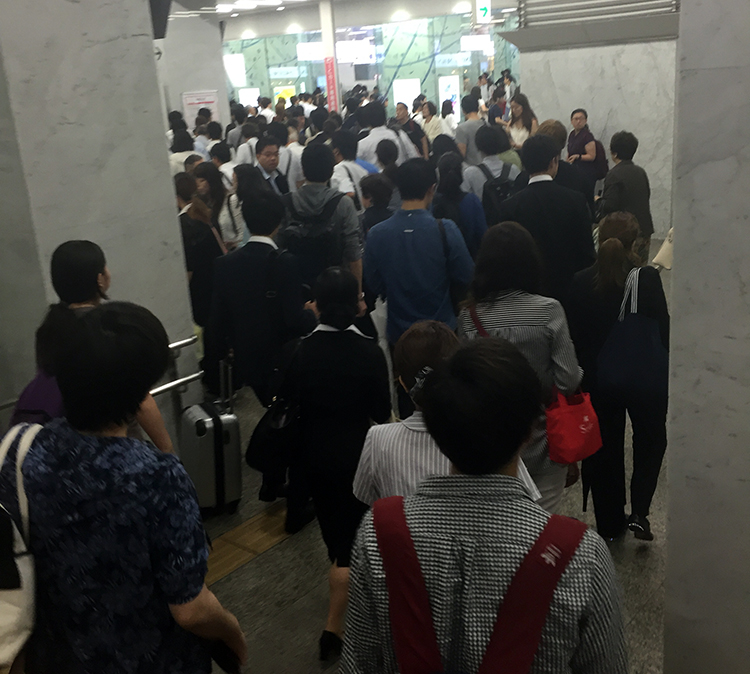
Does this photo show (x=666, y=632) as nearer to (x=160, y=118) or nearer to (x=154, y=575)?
(x=154, y=575)

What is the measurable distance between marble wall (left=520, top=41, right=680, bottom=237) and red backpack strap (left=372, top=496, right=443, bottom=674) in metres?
8.92

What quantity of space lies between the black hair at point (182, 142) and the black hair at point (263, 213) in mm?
4144

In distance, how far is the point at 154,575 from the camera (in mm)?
1646

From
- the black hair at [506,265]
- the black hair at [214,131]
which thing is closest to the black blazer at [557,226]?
the black hair at [506,265]

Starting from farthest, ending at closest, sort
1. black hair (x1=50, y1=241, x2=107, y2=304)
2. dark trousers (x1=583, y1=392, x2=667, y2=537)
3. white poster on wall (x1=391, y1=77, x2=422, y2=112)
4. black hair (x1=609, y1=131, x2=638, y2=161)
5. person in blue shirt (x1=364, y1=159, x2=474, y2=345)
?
white poster on wall (x1=391, y1=77, x2=422, y2=112), black hair (x1=609, y1=131, x2=638, y2=161), person in blue shirt (x1=364, y1=159, x2=474, y2=345), dark trousers (x1=583, y1=392, x2=667, y2=537), black hair (x1=50, y1=241, x2=107, y2=304)

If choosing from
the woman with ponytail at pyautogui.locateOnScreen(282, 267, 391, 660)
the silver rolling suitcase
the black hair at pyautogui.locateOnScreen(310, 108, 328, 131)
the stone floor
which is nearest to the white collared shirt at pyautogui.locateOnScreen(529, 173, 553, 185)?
the stone floor

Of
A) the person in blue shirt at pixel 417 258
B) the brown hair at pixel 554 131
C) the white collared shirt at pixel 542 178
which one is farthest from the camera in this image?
the brown hair at pixel 554 131

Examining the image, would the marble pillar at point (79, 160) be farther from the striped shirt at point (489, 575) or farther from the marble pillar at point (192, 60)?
the marble pillar at point (192, 60)

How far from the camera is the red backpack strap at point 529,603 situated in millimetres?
1246

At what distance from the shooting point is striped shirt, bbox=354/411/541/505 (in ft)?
6.40

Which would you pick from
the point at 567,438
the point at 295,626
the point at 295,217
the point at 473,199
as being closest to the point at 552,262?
the point at 473,199

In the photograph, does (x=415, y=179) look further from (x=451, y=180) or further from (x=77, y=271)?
(x=77, y=271)

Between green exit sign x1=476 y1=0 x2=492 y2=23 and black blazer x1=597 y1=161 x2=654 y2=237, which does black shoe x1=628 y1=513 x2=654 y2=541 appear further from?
green exit sign x1=476 y1=0 x2=492 y2=23

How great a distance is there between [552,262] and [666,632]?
2503 mm
